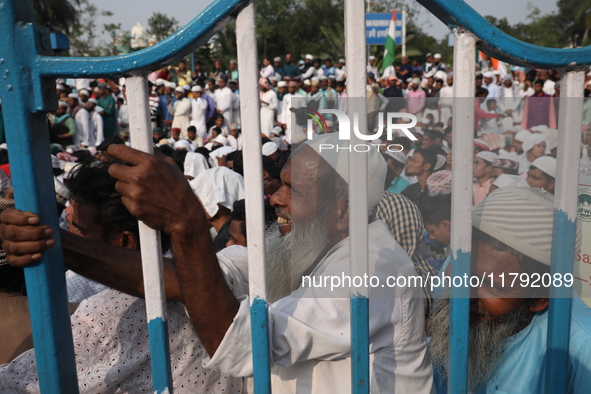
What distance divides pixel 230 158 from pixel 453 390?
6654 mm

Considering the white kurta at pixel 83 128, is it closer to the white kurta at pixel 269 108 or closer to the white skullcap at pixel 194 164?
the white kurta at pixel 269 108

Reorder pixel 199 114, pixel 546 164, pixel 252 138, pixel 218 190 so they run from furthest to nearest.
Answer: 1. pixel 199 114
2. pixel 218 190
3. pixel 546 164
4. pixel 252 138

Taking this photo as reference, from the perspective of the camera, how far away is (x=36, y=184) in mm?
1026

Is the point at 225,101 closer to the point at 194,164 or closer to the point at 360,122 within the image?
the point at 194,164

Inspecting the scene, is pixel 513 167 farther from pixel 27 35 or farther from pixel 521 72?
pixel 521 72

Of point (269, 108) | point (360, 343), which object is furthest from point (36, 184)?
point (269, 108)

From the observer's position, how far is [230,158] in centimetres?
760

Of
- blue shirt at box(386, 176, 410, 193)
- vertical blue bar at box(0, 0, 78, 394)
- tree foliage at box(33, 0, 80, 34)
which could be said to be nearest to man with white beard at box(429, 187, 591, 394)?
blue shirt at box(386, 176, 410, 193)

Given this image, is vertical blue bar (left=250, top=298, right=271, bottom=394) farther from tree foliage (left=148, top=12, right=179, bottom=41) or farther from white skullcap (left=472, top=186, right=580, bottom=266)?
tree foliage (left=148, top=12, right=179, bottom=41)

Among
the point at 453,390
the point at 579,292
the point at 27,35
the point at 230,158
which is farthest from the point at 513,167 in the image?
the point at 230,158

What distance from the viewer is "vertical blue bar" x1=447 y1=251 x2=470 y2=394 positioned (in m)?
1.09

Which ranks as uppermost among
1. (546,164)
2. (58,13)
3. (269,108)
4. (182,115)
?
(58,13)

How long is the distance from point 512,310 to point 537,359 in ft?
0.52

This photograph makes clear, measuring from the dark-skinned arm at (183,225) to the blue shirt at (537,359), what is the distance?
2.17ft
